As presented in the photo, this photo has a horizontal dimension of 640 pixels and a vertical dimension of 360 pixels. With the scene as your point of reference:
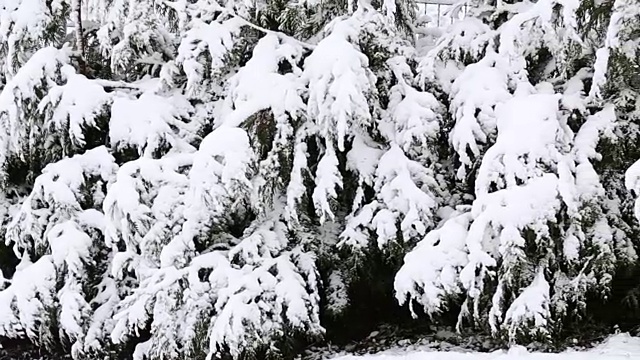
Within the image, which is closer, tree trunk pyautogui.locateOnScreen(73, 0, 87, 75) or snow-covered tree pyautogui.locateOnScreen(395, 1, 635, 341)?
A: snow-covered tree pyautogui.locateOnScreen(395, 1, 635, 341)

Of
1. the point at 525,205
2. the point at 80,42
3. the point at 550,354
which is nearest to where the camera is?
the point at 525,205

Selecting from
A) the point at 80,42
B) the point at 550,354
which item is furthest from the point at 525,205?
the point at 80,42

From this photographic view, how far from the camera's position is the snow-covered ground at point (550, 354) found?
131 inches

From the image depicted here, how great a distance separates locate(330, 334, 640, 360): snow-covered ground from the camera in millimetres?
3336

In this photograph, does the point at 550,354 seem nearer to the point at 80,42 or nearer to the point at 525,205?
the point at 525,205

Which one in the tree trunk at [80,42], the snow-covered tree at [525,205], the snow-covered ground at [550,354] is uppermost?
the tree trunk at [80,42]

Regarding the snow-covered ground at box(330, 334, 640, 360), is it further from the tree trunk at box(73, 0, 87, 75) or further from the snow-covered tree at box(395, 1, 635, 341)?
the tree trunk at box(73, 0, 87, 75)

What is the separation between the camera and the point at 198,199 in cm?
344

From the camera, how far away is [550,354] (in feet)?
11.1

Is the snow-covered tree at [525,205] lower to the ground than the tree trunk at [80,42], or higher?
lower

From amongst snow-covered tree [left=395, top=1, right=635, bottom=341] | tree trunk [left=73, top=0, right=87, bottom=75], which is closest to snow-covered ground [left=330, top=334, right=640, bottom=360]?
snow-covered tree [left=395, top=1, right=635, bottom=341]

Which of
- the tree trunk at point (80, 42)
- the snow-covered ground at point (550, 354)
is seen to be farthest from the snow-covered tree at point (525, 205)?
the tree trunk at point (80, 42)

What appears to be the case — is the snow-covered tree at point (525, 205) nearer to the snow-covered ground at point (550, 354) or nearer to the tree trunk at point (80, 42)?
the snow-covered ground at point (550, 354)

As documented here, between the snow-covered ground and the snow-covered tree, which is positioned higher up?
the snow-covered tree
